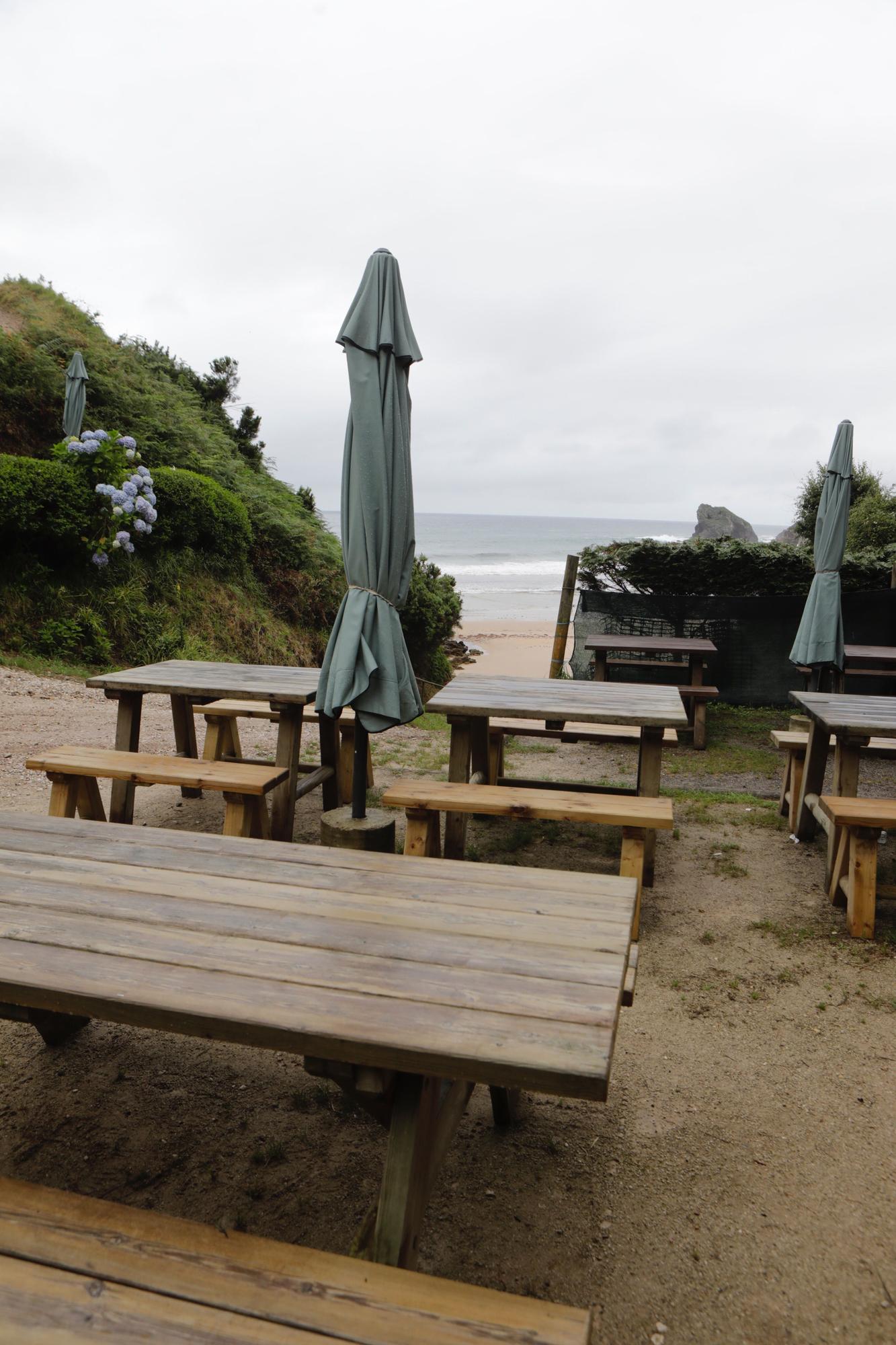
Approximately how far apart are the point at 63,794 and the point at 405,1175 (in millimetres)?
3259

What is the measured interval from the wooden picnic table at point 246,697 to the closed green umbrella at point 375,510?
3.03 feet

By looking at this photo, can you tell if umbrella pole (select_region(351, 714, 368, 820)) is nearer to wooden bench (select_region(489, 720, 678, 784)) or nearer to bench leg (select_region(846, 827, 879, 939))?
wooden bench (select_region(489, 720, 678, 784))

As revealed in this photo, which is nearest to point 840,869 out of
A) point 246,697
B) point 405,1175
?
point 246,697

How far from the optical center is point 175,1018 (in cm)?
156

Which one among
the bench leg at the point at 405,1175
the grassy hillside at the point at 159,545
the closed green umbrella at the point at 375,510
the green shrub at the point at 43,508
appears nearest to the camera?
the bench leg at the point at 405,1175

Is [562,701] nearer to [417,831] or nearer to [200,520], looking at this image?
[417,831]

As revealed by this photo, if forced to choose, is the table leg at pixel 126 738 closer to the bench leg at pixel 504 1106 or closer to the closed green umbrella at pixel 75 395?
the bench leg at pixel 504 1106

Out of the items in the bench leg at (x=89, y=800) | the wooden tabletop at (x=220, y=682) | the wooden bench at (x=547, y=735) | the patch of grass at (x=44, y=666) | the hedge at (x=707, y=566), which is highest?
the hedge at (x=707, y=566)

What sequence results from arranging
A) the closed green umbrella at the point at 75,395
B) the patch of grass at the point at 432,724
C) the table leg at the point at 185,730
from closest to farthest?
the table leg at the point at 185,730 → the patch of grass at the point at 432,724 → the closed green umbrella at the point at 75,395

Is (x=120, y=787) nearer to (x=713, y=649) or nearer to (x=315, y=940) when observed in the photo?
Result: (x=315, y=940)

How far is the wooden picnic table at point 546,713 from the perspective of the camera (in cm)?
434

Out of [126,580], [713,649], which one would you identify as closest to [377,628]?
[713,649]

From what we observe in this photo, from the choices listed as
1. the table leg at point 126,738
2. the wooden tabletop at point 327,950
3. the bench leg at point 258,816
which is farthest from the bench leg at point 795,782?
the table leg at point 126,738

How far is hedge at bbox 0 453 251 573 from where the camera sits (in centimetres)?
977
